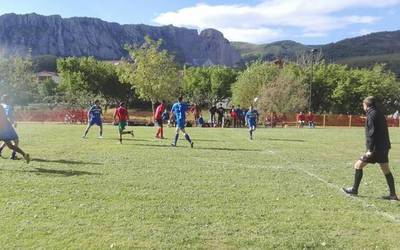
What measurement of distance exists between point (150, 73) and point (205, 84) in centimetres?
3609

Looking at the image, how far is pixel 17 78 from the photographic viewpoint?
8344cm

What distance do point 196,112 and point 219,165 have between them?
3456 cm

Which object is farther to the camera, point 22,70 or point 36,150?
point 22,70

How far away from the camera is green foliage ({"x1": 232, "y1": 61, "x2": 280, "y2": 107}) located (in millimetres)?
70875

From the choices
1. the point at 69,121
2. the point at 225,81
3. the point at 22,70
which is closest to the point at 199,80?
the point at 225,81

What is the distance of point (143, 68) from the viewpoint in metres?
67.2

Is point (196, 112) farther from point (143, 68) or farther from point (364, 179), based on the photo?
point (364, 179)

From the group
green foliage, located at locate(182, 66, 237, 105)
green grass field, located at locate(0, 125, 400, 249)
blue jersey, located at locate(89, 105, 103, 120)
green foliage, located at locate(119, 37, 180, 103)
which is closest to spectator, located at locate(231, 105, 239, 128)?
green foliage, located at locate(119, 37, 180, 103)

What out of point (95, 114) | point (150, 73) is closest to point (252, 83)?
point (150, 73)

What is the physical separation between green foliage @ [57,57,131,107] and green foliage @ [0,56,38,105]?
20.3 feet

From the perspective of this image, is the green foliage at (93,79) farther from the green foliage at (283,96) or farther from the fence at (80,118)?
the green foliage at (283,96)

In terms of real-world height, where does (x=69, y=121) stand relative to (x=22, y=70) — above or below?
below

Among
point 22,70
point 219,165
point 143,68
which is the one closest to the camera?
point 219,165

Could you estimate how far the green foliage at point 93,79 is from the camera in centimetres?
8931
